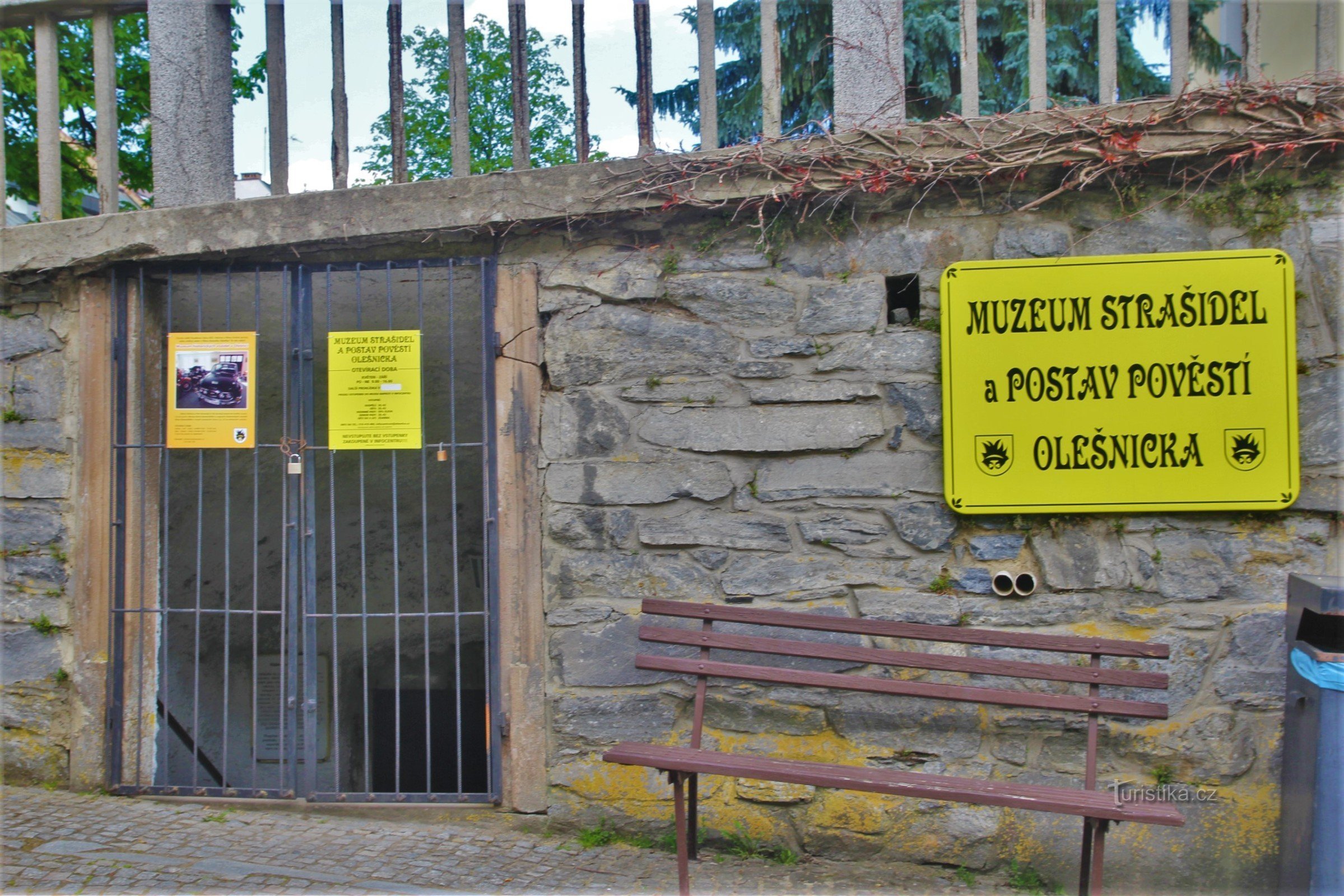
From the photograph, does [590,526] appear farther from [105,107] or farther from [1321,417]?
[105,107]

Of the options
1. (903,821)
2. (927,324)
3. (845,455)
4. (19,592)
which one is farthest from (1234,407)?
(19,592)

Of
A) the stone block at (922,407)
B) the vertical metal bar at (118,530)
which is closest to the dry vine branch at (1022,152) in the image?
the stone block at (922,407)

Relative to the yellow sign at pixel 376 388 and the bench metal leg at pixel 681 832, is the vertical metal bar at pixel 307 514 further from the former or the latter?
the bench metal leg at pixel 681 832

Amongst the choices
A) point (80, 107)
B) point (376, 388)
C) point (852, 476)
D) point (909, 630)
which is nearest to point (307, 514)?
point (376, 388)

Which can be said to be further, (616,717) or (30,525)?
(30,525)

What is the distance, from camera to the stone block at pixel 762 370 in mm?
3299

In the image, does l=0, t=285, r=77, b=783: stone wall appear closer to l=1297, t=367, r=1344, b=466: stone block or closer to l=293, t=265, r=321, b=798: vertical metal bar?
l=293, t=265, r=321, b=798: vertical metal bar

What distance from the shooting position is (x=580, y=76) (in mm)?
3678

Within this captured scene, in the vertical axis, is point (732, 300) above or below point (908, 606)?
above

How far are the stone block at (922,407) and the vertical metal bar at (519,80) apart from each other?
65.0 inches

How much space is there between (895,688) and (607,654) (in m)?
1.01

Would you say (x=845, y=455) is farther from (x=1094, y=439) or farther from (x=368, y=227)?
(x=368, y=227)

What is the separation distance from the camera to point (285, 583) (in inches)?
143

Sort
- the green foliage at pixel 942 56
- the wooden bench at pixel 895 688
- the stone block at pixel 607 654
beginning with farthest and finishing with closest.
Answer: the green foliage at pixel 942 56
the stone block at pixel 607 654
the wooden bench at pixel 895 688
